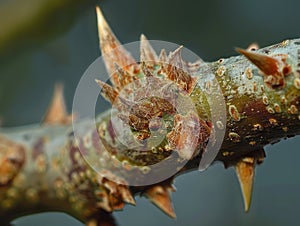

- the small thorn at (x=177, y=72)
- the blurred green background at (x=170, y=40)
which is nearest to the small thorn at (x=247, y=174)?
the small thorn at (x=177, y=72)

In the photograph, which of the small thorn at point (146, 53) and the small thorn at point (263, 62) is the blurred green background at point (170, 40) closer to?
the small thorn at point (146, 53)

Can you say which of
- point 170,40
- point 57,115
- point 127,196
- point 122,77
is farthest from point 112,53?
point 170,40

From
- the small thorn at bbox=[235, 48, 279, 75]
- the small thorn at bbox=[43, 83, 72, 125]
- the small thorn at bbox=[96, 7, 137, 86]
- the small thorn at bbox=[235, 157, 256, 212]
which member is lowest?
the small thorn at bbox=[235, 157, 256, 212]

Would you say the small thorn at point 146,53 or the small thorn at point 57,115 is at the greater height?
the small thorn at point 57,115

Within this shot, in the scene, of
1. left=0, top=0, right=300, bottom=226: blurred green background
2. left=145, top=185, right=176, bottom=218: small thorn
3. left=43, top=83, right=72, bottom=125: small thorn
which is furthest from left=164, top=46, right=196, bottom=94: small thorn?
left=0, top=0, right=300, bottom=226: blurred green background

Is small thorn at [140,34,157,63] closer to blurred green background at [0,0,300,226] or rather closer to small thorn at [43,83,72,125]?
small thorn at [43,83,72,125]

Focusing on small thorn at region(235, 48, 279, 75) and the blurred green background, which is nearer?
small thorn at region(235, 48, 279, 75)

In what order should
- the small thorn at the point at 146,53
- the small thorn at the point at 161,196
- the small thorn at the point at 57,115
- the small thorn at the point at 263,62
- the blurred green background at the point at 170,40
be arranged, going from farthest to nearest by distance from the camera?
the blurred green background at the point at 170,40, the small thorn at the point at 57,115, the small thorn at the point at 161,196, the small thorn at the point at 146,53, the small thorn at the point at 263,62

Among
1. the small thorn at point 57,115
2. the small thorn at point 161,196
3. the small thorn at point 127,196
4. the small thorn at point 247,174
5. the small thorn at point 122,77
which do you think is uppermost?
the small thorn at point 57,115
